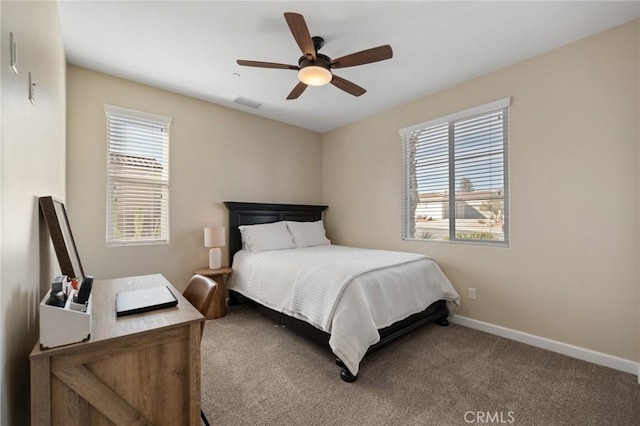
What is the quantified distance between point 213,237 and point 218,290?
0.65 meters

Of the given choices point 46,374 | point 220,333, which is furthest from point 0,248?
point 220,333

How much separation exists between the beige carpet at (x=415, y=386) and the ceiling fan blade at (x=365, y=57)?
2.44m

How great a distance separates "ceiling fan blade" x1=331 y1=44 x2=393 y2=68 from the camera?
6.60ft

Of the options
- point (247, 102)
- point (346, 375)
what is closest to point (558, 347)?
point (346, 375)

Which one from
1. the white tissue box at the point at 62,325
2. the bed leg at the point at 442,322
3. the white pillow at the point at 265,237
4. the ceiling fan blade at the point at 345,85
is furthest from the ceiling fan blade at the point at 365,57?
the bed leg at the point at 442,322

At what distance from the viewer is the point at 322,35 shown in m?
2.34

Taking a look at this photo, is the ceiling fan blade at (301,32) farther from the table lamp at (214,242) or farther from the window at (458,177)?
the table lamp at (214,242)

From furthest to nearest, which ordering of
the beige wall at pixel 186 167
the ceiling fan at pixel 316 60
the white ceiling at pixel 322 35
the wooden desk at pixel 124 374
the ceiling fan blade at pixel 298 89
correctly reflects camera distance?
the beige wall at pixel 186 167, the ceiling fan blade at pixel 298 89, the white ceiling at pixel 322 35, the ceiling fan at pixel 316 60, the wooden desk at pixel 124 374

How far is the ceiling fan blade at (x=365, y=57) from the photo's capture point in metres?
2.01

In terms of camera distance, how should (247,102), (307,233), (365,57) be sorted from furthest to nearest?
(307,233)
(247,102)
(365,57)

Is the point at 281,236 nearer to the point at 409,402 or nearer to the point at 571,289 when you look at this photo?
the point at 409,402

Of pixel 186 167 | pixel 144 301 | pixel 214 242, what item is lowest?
pixel 144 301

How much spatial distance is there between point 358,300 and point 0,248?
192 centimetres

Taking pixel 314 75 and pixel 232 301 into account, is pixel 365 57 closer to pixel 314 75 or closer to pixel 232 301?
pixel 314 75
